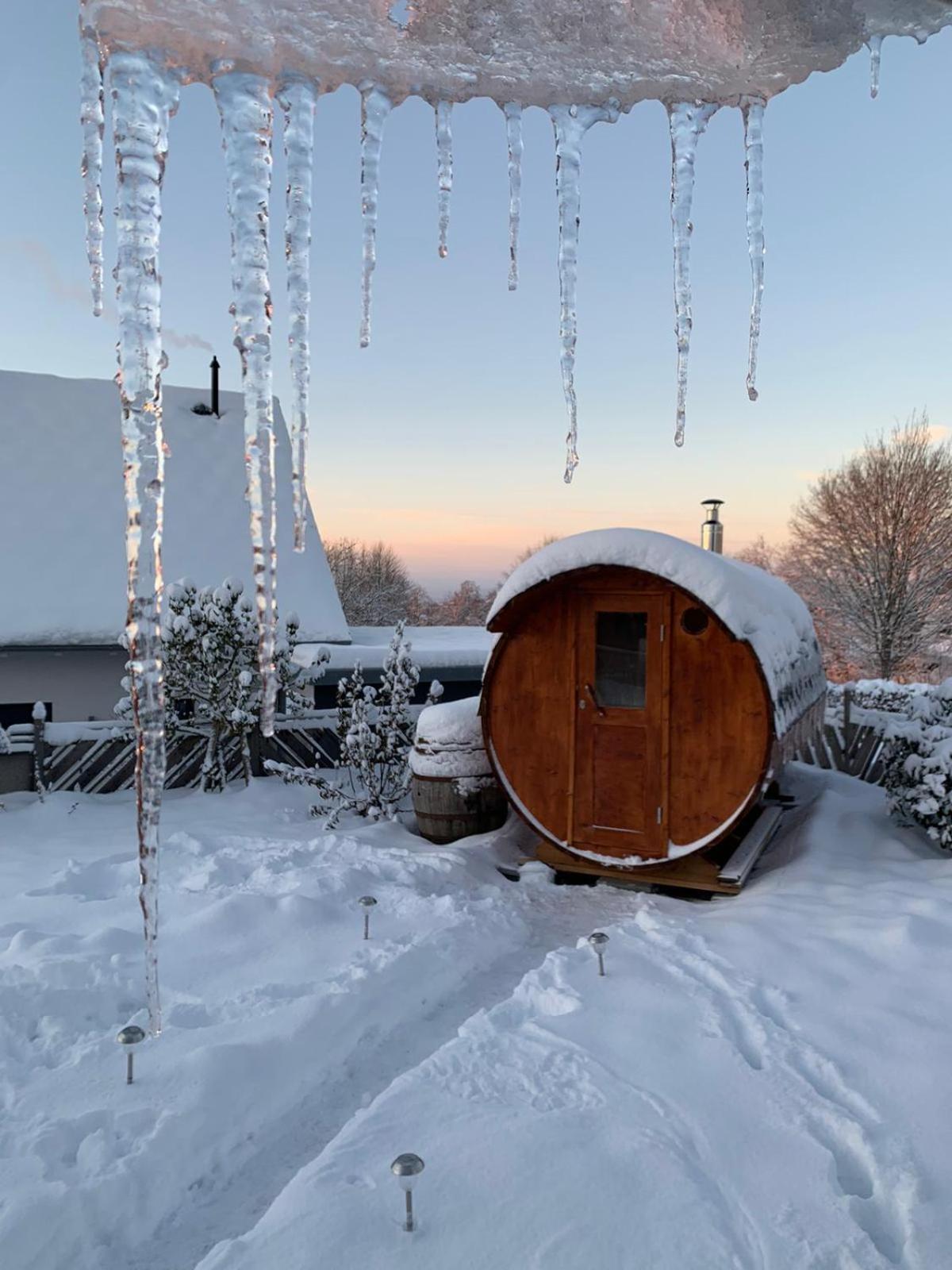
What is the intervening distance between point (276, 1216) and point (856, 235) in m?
8.26

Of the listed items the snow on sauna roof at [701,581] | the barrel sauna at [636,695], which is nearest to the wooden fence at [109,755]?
the barrel sauna at [636,695]

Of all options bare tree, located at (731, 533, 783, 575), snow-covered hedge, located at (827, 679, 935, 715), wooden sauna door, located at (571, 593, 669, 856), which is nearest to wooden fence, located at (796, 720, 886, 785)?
snow-covered hedge, located at (827, 679, 935, 715)

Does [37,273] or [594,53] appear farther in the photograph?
[37,273]

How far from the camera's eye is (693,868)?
6.20 meters

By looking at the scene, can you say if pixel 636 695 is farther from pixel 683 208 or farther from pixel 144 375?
pixel 144 375

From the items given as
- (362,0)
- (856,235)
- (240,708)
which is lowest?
(240,708)

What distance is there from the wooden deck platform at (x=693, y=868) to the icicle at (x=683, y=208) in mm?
4144

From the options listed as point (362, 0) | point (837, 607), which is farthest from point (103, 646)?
point (837, 607)

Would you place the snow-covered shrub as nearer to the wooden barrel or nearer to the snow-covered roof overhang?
the wooden barrel

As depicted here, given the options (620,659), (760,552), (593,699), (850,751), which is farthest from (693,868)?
(760,552)

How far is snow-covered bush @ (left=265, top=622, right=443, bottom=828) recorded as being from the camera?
25.7 ft

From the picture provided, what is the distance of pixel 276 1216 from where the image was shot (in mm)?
2686

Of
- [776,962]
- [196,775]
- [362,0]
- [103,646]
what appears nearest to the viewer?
[362,0]

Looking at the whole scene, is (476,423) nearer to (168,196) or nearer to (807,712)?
(807,712)
